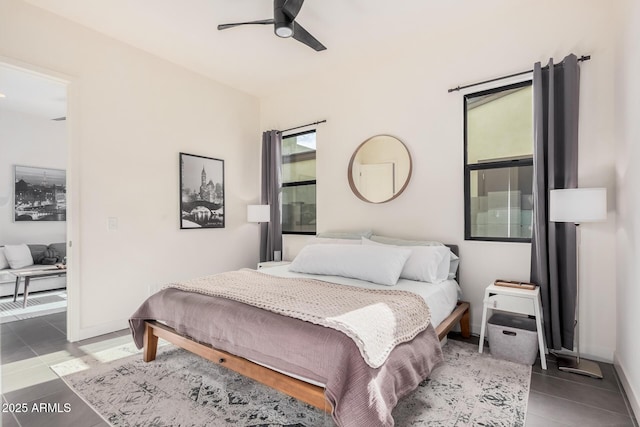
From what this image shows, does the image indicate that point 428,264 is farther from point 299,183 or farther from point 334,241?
point 299,183

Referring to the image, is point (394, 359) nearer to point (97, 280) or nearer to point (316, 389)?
point (316, 389)

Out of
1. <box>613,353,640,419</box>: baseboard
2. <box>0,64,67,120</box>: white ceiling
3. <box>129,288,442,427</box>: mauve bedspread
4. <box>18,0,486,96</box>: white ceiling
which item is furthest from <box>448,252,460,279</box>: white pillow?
<box>0,64,67,120</box>: white ceiling

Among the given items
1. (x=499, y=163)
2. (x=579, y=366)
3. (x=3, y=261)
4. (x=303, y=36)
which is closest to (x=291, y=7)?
(x=303, y=36)

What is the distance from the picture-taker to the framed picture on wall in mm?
5094

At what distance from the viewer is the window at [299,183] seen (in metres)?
4.32

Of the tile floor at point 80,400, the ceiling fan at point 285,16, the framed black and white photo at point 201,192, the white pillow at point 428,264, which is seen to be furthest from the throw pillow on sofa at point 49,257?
the white pillow at point 428,264

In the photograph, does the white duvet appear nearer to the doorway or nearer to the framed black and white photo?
the framed black and white photo

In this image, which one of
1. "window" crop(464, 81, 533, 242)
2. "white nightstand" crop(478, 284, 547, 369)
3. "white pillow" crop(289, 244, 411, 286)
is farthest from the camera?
"window" crop(464, 81, 533, 242)

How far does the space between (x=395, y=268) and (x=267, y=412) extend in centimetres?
137

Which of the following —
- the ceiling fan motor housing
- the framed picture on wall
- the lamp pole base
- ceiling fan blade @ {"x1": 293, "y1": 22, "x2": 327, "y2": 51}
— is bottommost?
the lamp pole base

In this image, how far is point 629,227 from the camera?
2.02 meters

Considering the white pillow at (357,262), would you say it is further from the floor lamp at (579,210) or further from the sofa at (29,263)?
the sofa at (29,263)

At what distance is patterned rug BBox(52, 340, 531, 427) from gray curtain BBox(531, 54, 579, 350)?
0.52 meters

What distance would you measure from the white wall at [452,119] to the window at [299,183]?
188 millimetres
